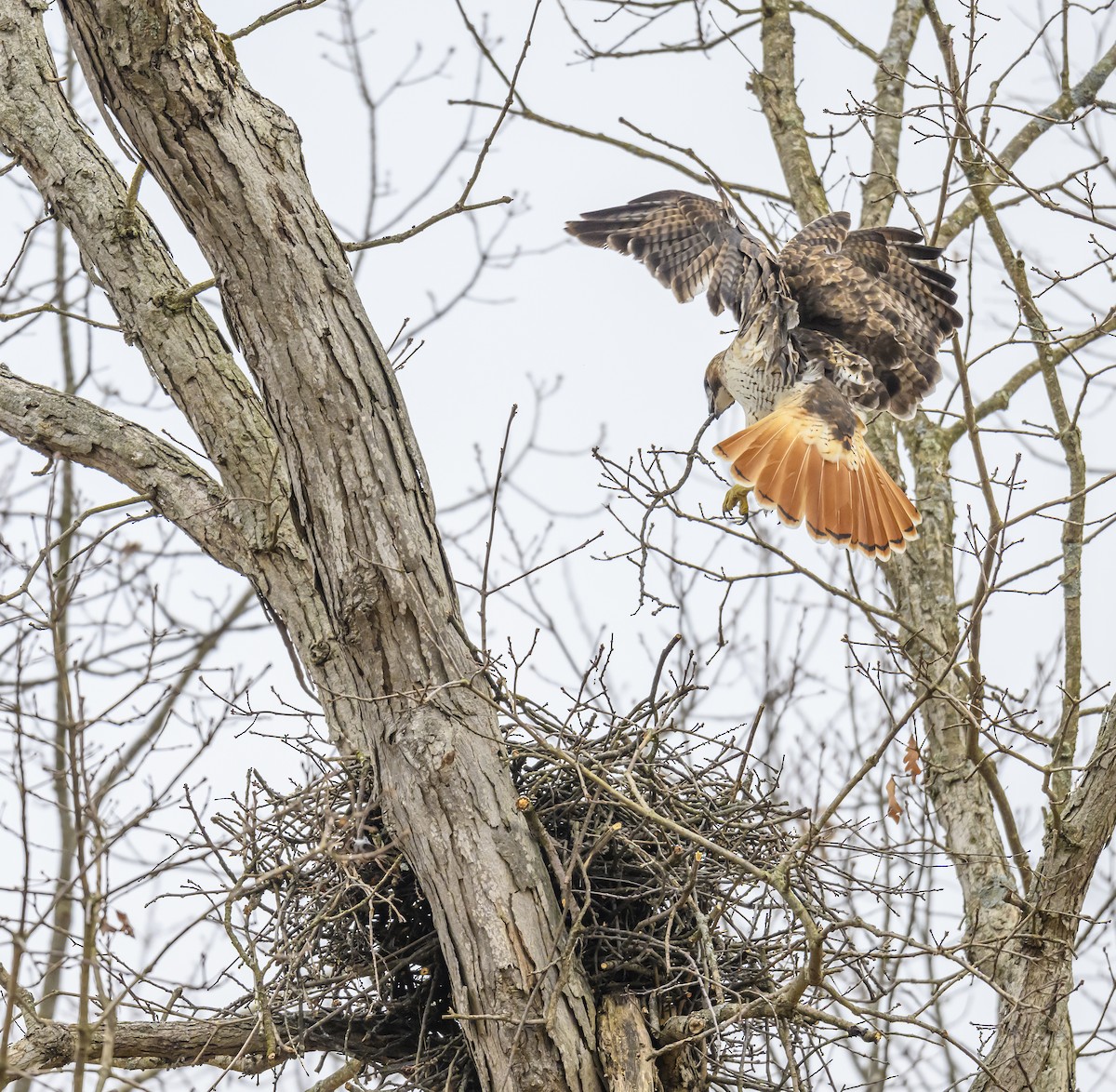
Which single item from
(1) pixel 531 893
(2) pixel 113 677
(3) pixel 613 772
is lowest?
(1) pixel 531 893

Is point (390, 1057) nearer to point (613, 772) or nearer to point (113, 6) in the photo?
point (613, 772)

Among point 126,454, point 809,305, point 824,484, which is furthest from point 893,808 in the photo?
point 126,454

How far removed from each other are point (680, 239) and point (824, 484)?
162 centimetres

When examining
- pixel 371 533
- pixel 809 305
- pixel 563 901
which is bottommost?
pixel 563 901

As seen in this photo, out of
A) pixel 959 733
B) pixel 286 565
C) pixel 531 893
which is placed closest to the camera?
pixel 531 893

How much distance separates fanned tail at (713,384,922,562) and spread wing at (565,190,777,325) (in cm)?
97

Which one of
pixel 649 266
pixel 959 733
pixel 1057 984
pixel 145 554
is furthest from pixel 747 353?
pixel 145 554

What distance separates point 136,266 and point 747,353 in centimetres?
258

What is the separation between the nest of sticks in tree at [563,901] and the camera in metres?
3.17

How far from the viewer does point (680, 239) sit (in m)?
5.59

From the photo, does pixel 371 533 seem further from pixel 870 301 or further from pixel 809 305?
pixel 870 301

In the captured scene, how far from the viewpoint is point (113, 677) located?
7.34m

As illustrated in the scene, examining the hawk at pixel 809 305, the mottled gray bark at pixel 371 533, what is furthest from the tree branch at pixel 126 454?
the hawk at pixel 809 305

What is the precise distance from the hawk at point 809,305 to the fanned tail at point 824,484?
0.06 feet
